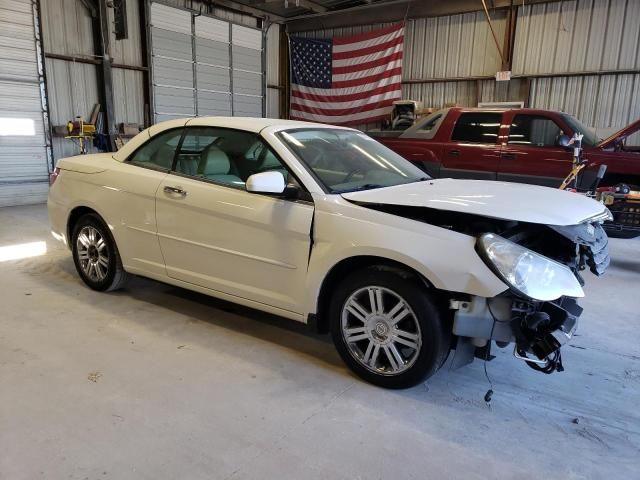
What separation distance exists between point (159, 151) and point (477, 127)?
5670 millimetres

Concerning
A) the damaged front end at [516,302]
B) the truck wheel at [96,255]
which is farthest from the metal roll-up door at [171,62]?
the damaged front end at [516,302]

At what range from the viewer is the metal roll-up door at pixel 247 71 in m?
13.0

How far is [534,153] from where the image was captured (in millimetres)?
7375

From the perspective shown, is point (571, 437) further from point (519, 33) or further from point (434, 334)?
point (519, 33)

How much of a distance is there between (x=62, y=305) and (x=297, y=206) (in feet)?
7.41

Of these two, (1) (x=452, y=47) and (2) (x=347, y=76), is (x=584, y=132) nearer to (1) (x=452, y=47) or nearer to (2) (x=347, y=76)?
(1) (x=452, y=47)

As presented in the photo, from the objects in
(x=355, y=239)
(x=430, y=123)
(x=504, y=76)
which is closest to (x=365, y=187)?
(x=355, y=239)

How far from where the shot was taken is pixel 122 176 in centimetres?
373

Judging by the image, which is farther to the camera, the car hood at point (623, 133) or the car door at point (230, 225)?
the car hood at point (623, 133)

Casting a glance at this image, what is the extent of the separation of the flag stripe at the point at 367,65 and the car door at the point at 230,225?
10071 mm

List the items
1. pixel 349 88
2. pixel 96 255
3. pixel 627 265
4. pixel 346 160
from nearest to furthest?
1. pixel 346 160
2. pixel 96 255
3. pixel 627 265
4. pixel 349 88

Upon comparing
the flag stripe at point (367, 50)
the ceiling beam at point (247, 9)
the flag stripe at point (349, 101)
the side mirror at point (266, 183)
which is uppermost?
the ceiling beam at point (247, 9)

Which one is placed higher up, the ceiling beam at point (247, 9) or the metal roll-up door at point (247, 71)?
the ceiling beam at point (247, 9)

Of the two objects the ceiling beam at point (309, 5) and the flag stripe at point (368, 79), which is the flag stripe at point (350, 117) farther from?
the ceiling beam at point (309, 5)
